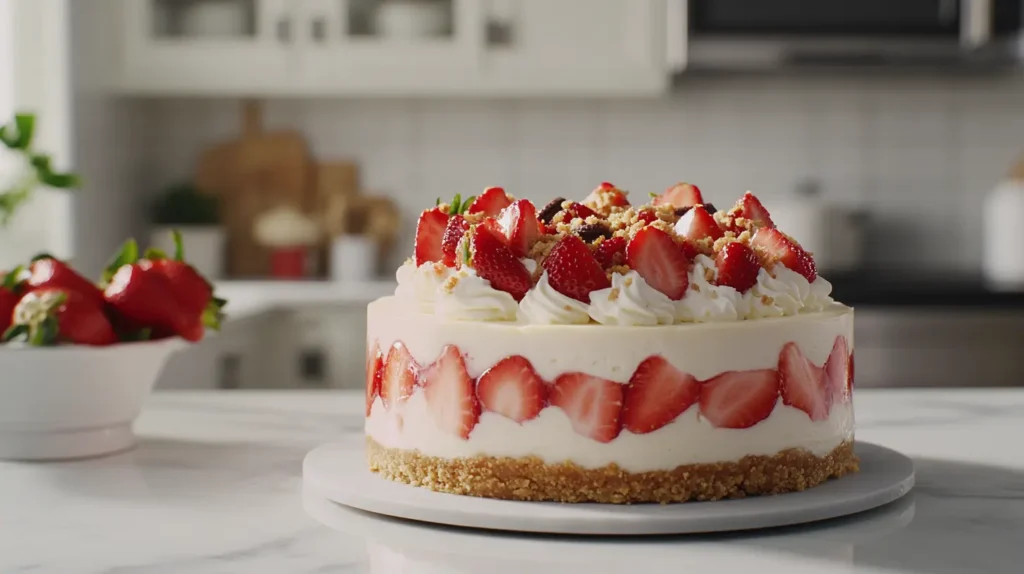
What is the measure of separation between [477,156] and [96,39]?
3.64ft

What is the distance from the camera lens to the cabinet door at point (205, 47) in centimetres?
335

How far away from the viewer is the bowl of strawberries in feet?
3.70

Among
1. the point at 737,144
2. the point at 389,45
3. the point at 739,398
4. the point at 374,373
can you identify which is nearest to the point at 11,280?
the point at 374,373

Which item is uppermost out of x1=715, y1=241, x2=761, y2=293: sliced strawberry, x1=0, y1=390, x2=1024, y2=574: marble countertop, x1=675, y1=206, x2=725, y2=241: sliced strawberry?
x1=675, y1=206, x2=725, y2=241: sliced strawberry

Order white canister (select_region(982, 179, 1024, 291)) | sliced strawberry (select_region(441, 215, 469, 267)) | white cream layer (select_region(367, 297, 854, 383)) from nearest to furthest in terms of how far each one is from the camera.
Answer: white cream layer (select_region(367, 297, 854, 383)) → sliced strawberry (select_region(441, 215, 469, 267)) → white canister (select_region(982, 179, 1024, 291))

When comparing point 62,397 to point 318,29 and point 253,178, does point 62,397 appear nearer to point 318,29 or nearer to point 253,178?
point 318,29

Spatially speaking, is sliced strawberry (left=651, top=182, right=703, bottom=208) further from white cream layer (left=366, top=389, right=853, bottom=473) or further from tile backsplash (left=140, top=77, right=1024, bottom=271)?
tile backsplash (left=140, top=77, right=1024, bottom=271)

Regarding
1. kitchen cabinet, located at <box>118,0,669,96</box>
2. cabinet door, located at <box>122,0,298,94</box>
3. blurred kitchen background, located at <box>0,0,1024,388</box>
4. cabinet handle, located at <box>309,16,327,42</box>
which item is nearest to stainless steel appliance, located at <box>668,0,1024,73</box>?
blurred kitchen background, located at <box>0,0,1024,388</box>

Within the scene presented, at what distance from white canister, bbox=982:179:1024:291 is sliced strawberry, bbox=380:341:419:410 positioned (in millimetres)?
2523

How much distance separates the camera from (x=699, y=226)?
104cm

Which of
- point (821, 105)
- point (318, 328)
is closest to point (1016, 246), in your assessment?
point (821, 105)

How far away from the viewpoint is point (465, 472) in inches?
38.0

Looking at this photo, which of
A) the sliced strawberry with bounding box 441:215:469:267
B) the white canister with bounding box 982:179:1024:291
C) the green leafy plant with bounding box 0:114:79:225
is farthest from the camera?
the white canister with bounding box 982:179:1024:291

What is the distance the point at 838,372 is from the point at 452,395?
33 centimetres
